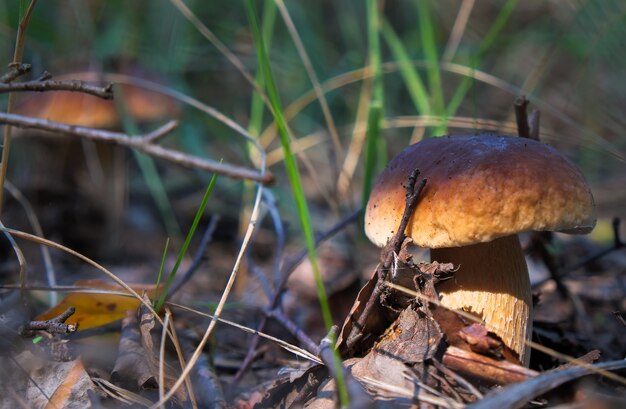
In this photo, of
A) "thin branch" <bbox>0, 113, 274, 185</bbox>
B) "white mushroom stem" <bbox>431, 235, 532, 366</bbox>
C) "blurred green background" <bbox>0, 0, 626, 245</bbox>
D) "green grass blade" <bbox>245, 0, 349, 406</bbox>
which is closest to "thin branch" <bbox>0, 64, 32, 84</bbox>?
"thin branch" <bbox>0, 113, 274, 185</bbox>

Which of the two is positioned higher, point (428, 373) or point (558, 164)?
point (558, 164)

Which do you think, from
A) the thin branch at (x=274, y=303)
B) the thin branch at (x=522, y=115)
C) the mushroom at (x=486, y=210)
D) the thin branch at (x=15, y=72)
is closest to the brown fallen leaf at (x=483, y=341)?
the mushroom at (x=486, y=210)

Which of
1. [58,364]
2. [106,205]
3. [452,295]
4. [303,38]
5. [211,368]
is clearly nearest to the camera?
[58,364]

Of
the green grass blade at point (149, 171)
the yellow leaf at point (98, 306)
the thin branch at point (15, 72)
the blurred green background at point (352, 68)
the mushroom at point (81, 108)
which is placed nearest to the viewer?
the thin branch at point (15, 72)

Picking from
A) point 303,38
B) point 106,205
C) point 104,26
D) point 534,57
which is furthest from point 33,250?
point 534,57

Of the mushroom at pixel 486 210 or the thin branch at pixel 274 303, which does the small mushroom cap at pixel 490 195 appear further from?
the thin branch at pixel 274 303

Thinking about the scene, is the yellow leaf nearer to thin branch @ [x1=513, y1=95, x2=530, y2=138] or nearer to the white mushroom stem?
the white mushroom stem

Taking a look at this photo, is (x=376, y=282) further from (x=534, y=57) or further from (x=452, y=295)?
(x=534, y=57)

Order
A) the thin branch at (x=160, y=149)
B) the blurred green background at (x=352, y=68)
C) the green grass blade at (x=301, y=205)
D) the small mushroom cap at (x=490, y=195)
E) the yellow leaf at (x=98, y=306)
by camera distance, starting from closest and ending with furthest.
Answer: the thin branch at (x=160, y=149) < the green grass blade at (x=301, y=205) < the small mushroom cap at (x=490, y=195) < the yellow leaf at (x=98, y=306) < the blurred green background at (x=352, y=68)
